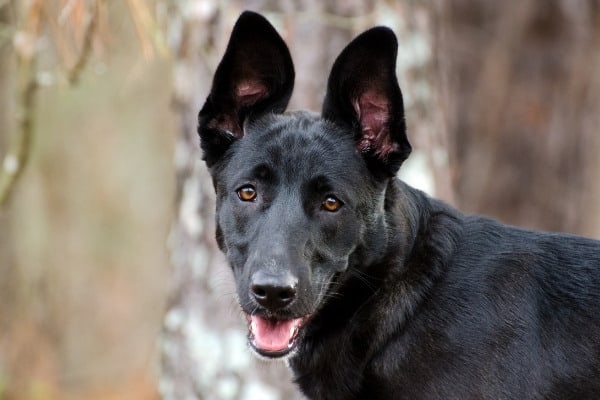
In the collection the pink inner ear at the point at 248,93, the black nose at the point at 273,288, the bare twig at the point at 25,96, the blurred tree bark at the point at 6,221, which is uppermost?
the pink inner ear at the point at 248,93

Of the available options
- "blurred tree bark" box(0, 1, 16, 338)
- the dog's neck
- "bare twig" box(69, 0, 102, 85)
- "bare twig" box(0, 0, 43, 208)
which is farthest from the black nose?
"blurred tree bark" box(0, 1, 16, 338)

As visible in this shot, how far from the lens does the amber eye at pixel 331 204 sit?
3961 millimetres

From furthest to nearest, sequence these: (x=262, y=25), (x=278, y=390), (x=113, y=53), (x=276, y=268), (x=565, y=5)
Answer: (x=565, y=5) → (x=113, y=53) → (x=278, y=390) → (x=262, y=25) → (x=276, y=268)

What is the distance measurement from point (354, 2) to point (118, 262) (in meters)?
5.02

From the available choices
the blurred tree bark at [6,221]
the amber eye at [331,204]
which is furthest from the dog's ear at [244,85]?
the blurred tree bark at [6,221]

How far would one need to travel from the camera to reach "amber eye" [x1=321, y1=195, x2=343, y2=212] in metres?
3.96

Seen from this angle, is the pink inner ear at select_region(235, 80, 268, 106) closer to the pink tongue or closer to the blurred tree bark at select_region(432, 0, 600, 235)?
the pink tongue

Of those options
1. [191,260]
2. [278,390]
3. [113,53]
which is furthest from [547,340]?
[113,53]

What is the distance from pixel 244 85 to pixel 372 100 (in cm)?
57

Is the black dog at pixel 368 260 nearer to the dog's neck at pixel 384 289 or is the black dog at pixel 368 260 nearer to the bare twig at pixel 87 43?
the dog's neck at pixel 384 289

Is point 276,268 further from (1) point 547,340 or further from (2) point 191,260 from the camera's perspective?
(2) point 191,260

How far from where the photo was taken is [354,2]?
19.2 ft

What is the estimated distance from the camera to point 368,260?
→ 13.2ft

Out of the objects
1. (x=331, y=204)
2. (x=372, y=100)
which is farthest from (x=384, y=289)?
(x=372, y=100)
